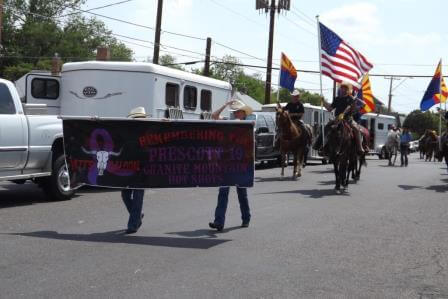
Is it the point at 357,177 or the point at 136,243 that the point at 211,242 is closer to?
the point at 136,243

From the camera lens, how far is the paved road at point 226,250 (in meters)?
5.94

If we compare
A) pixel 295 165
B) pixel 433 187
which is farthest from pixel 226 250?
pixel 295 165

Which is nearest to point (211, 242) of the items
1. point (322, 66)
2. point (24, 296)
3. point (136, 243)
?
point (136, 243)

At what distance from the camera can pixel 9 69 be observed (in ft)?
180

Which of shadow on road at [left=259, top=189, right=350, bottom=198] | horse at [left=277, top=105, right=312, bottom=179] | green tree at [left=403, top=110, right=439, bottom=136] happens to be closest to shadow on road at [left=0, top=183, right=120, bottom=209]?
shadow on road at [left=259, top=189, right=350, bottom=198]

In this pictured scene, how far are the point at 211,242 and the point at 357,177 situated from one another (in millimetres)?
10564

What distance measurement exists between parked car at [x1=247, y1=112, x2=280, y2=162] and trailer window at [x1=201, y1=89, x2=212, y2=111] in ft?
15.1

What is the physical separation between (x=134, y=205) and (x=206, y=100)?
9690 mm

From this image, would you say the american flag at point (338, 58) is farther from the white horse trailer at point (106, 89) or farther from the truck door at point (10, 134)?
the truck door at point (10, 134)

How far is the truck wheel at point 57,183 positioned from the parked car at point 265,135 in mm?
11084

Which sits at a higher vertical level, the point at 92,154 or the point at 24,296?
the point at 92,154

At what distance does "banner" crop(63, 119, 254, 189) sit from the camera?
8.80 m

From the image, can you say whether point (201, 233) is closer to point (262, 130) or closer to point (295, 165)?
point (295, 165)

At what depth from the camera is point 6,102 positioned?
11258 mm
